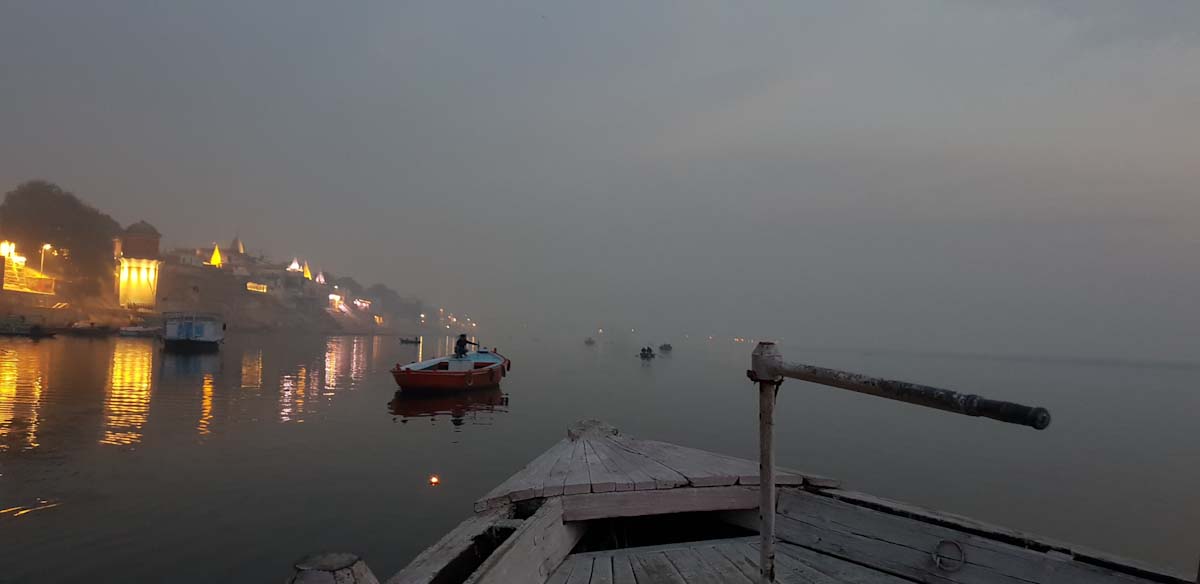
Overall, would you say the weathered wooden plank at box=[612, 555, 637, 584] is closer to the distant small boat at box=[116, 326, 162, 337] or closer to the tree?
the distant small boat at box=[116, 326, 162, 337]

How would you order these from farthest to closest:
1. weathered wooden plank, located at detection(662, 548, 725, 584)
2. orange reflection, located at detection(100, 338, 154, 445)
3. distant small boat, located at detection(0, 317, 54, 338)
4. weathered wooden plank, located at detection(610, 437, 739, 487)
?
distant small boat, located at detection(0, 317, 54, 338) → orange reflection, located at detection(100, 338, 154, 445) → weathered wooden plank, located at detection(610, 437, 739, 487) → weathered wooden plank, located at detection(662, 548, 725, 584)

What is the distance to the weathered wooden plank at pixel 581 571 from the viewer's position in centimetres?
454

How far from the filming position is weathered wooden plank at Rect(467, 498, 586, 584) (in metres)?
3.60

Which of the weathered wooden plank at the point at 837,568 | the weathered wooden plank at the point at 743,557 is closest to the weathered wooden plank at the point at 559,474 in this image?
the weathered wooden plank at the point at 743,557

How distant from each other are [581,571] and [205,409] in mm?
28088

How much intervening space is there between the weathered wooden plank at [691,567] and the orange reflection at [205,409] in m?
21.5

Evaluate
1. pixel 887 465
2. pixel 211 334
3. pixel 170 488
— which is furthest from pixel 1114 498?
pixel 211 334

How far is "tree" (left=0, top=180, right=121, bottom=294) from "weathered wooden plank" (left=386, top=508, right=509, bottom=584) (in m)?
139

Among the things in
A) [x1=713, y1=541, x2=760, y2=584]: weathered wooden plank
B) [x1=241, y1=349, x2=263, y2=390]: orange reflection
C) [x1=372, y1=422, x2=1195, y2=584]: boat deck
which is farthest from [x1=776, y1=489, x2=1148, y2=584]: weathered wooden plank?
[x1=241, y1=349, x2=263, y2=390]: orange reflection

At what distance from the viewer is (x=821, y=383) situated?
2.86 meters

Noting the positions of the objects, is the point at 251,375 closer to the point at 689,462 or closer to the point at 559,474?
the point at 559,474

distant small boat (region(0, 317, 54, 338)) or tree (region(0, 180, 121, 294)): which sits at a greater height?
tree (region(0, 180, 121, 294))

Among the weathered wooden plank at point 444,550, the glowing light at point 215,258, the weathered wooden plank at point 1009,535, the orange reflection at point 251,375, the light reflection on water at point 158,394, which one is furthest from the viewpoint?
the glowing light at point 215,258

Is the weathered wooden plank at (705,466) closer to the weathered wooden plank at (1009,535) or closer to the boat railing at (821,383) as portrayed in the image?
the weathered wooden plank at (1009,535)
